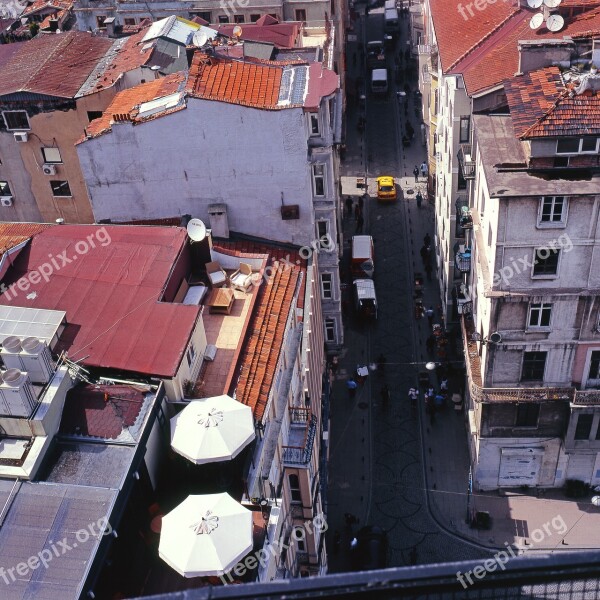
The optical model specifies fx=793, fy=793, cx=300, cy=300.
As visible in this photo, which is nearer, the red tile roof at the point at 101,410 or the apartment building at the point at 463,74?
the red tile roof at the point at 101,410

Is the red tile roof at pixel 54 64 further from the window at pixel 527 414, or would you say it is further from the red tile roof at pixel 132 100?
the window at pixel 527 414

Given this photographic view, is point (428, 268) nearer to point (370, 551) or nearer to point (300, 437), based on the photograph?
point (370, 551)

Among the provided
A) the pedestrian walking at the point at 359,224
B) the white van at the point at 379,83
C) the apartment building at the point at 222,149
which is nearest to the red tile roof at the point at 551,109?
the apartment building at the point at 222,149


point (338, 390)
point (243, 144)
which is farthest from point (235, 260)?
point (338, 390)

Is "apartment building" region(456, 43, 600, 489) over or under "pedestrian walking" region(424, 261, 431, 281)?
over

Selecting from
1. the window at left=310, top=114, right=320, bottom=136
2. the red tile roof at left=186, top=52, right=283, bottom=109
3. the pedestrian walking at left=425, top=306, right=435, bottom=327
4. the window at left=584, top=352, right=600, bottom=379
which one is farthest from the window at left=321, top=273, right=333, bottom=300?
the window at left=584, top=352, right=600, bottom=379

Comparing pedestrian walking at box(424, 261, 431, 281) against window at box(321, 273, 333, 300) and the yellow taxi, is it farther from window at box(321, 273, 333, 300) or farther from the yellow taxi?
window at box(321, 273, 333, 300)

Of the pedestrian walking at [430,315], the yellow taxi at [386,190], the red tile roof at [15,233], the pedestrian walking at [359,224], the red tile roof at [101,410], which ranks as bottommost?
the pedestrian walking at [430,315]
